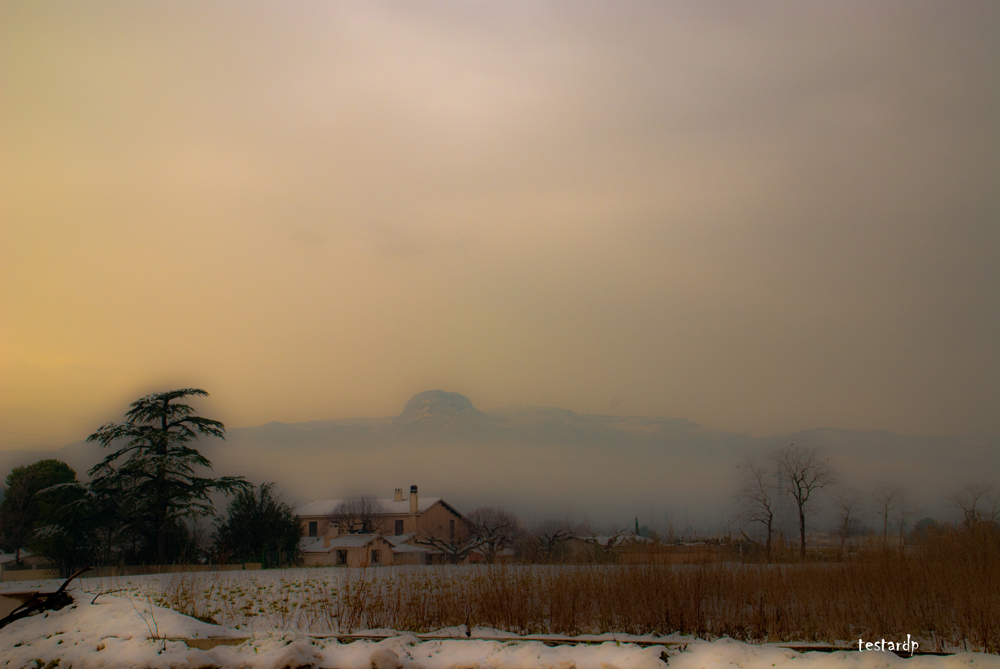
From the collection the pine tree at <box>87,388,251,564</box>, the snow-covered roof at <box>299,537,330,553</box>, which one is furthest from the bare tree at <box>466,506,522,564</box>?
the pine tree at <box>87,388,251,564</box>

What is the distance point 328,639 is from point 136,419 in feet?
85.9

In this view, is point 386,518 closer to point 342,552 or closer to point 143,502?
point 342,552

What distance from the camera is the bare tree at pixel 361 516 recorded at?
51469mm

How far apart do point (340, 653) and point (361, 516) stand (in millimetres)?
46717

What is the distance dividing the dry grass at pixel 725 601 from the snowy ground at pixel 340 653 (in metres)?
2.21

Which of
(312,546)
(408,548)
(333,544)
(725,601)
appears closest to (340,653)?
(725,601)

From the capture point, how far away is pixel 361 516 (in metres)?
52.3

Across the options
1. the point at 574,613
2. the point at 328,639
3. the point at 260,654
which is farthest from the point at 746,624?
the point at 260,654

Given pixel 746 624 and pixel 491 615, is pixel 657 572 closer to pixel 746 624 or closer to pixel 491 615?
pixel 746 624

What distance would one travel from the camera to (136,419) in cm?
3028

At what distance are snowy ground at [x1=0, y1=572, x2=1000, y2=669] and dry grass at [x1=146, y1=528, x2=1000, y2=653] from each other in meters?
2.21

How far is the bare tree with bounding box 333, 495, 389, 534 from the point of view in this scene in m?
51.5

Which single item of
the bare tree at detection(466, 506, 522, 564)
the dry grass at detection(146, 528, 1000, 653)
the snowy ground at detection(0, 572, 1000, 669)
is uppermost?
the snowy ground at detection(0, 572, 1000, 669)

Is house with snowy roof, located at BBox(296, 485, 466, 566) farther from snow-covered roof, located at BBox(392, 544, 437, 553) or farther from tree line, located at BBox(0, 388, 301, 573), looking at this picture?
tree line, located at BBox(0, 388, 301, 573)
